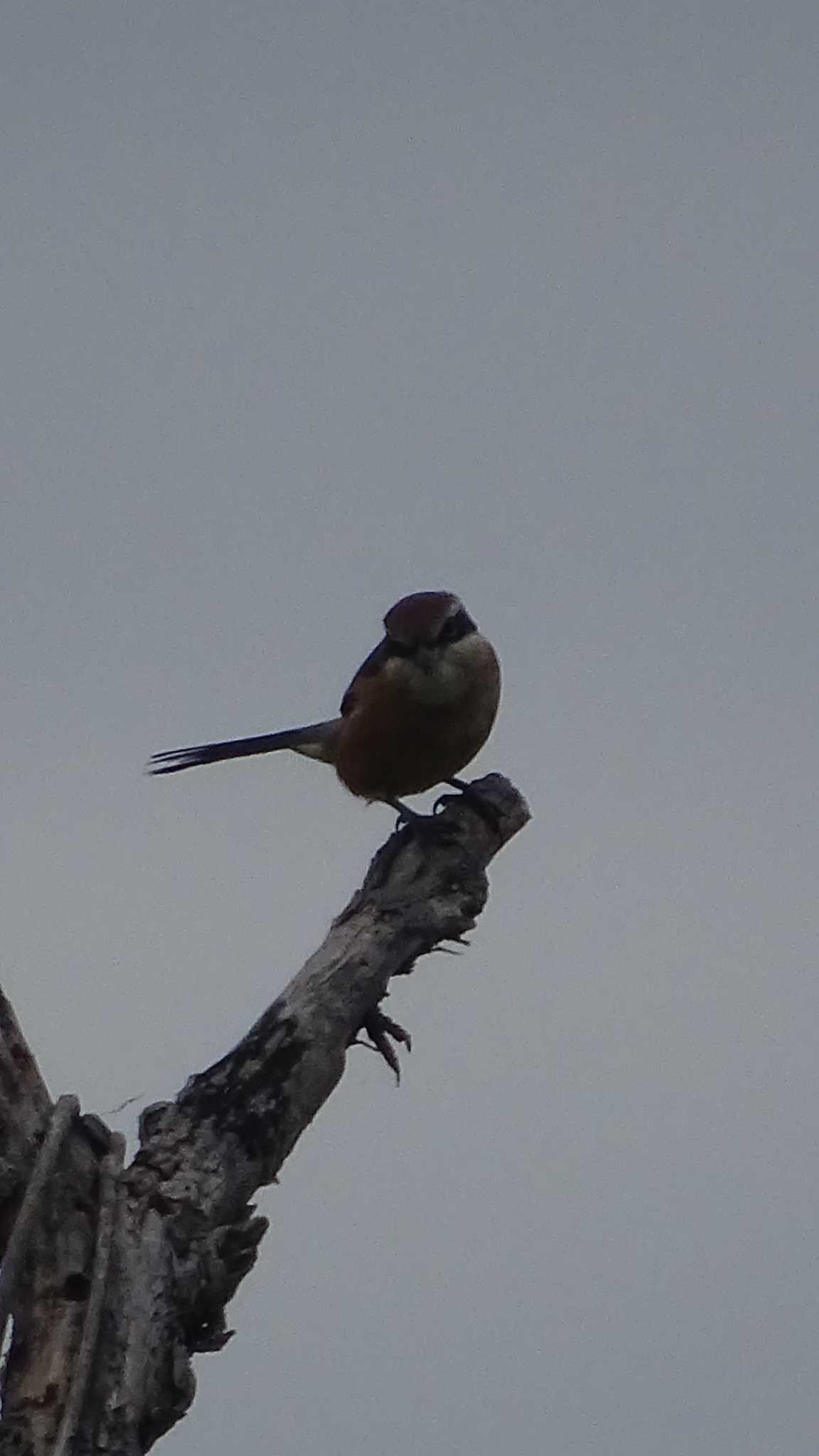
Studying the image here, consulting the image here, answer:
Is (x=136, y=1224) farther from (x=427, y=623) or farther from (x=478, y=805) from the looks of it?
(x=427, y=623)

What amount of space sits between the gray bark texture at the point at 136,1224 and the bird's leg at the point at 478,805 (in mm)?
1702

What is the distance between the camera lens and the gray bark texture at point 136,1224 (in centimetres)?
396

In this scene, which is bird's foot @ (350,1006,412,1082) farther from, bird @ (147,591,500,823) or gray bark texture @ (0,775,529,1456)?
bird @ (147,591,500,823)

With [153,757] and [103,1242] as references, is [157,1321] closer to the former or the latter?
[103,1242]

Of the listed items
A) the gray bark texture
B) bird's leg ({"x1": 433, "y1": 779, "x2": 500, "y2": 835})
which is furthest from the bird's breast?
the gray bark texture

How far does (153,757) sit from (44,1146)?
5.31 metres

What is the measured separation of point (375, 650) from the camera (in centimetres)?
849

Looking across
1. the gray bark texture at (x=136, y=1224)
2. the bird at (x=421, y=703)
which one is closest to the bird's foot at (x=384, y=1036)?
the gray bark texture at (x=136, y=1224)

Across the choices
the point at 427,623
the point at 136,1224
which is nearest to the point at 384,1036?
the point at 136,1224

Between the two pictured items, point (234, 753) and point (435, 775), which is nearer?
point (435, 775)

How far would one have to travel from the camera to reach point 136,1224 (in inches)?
166

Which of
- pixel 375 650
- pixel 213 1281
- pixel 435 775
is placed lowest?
pixel 213 1281

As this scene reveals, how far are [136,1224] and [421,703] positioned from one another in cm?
391

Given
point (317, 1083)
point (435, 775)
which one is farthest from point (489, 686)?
point (317, 1083)
